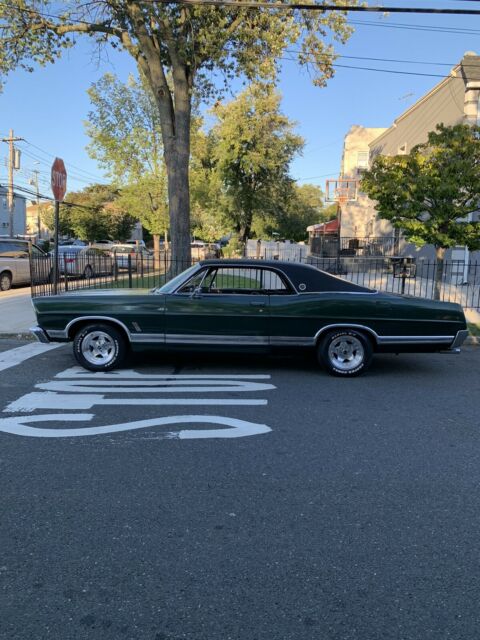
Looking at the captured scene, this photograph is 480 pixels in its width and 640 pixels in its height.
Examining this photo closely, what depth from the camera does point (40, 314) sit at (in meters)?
7.04

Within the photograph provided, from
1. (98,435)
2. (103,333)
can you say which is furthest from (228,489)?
(103,333)

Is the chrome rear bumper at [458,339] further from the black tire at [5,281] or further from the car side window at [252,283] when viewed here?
the black tire at [5,281]

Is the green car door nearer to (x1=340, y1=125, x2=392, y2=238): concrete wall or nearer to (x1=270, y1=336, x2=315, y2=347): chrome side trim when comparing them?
(x1=270, y1=336, x2=315, y2=347): chrome side trim

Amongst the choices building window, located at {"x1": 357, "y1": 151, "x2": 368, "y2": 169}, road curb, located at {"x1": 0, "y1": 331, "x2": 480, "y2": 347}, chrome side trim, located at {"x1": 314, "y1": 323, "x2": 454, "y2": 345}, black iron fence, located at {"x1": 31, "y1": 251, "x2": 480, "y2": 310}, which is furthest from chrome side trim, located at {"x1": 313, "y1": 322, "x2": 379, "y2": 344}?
building window, located at {"x1": 357, "y1": 151, "x2": 368, "y2": 169}

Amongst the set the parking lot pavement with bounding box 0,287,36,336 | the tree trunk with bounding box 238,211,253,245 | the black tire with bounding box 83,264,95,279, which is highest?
the tree trunk with bounding box 238,211,253,245

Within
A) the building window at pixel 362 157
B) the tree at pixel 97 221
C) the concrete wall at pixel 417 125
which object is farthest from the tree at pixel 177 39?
the tree at pixel 97 221

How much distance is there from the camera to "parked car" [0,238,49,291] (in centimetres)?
1742

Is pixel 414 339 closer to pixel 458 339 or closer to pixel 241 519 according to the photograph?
pixel 458 339

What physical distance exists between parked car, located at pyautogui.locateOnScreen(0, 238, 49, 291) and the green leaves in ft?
37.4

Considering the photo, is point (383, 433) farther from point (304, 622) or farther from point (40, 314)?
point (40, 314)

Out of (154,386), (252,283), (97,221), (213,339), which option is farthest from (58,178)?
(97,221)

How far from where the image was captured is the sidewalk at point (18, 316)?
32.9 feet

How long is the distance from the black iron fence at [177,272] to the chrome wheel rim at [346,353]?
5.96 meters

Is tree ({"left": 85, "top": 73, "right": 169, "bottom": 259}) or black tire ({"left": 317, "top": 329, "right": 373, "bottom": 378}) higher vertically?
tree ({"left": 85, "top": 73, "right": 169, "bottom": 259})
